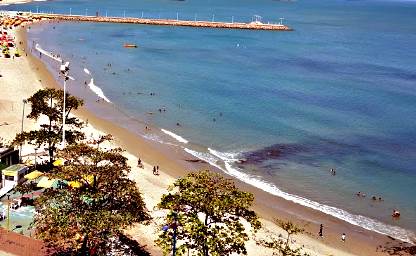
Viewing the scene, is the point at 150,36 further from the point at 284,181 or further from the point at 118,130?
the point at 284,181

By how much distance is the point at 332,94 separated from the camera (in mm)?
81250

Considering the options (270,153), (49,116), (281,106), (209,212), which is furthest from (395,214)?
(281,106)

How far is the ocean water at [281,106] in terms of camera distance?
45906mm

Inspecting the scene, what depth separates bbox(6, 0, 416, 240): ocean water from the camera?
45.9 m

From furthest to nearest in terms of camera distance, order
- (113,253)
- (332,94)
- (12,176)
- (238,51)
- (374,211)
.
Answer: (238,51), (332,94), (374,211), (12,176), (113,253)

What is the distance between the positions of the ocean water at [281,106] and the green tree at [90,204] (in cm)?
2146

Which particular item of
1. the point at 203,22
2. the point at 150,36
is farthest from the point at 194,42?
the point at 203,22

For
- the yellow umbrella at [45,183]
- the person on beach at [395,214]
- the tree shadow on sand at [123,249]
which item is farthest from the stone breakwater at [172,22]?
the tree shadow on sand at [123,249]

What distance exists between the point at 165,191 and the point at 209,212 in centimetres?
2016

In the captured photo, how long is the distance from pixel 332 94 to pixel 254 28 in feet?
315

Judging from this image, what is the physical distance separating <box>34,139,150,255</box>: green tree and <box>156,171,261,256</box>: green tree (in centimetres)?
277

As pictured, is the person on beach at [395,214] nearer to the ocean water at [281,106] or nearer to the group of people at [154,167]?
the ocean water at [281,106]

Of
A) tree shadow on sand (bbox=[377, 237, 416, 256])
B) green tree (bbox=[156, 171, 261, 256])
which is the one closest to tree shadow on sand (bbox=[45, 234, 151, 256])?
green tree (bbox=[156, 171, 261, 256])

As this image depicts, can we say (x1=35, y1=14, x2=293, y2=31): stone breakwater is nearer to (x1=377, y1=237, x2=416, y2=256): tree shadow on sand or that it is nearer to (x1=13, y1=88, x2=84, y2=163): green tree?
(x1=13, y1=88, x2=84, y2=163): green tree
